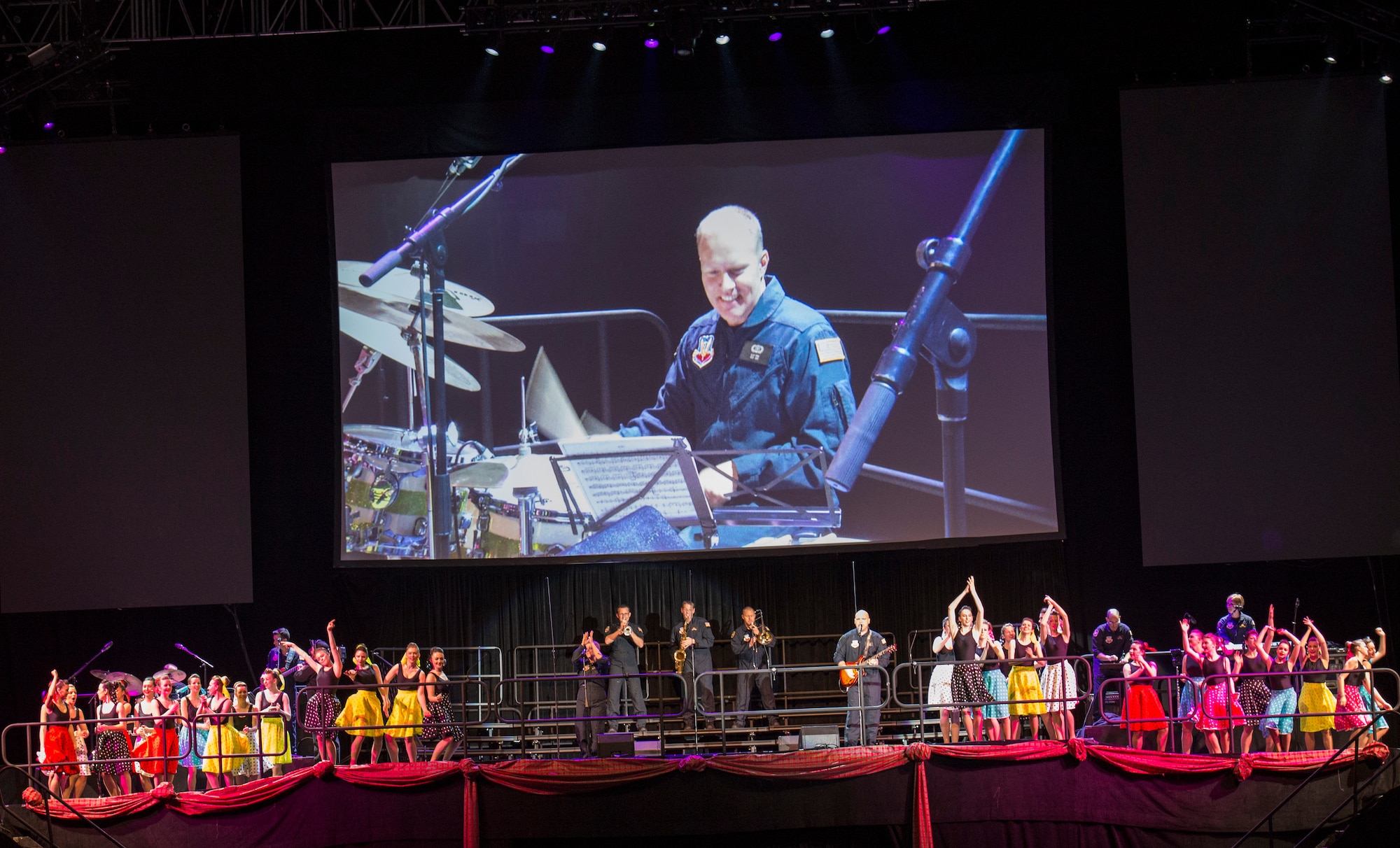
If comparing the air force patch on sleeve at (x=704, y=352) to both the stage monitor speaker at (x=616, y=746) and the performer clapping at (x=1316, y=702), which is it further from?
the performer clapping at (x=1316, y=702)

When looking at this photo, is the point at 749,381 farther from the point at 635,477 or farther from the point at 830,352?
the point at 635,477

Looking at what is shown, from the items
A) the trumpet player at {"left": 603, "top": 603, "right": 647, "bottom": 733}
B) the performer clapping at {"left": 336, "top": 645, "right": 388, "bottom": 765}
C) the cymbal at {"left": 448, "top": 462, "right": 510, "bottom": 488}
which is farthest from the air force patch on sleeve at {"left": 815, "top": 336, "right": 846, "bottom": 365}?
the performer clapping at {"left": 336, "top": 645, "right": 388, "bottom": 765}

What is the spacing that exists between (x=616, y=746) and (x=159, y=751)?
4.02 meters

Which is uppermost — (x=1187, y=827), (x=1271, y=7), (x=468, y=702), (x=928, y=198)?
(x=1271, y=7)

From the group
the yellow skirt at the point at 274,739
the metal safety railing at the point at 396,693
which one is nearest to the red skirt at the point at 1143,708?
the metal safety railing at the point at 396,693

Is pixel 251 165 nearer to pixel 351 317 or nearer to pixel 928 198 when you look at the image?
pixel 351 317

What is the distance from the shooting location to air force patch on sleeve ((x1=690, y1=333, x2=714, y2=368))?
44.8 feet

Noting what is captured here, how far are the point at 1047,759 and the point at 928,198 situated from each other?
19.5ft

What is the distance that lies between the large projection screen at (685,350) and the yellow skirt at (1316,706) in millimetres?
3176

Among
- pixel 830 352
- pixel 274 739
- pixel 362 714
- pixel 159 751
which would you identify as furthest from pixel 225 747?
pixel 830 352

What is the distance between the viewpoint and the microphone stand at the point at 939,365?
1346 cm

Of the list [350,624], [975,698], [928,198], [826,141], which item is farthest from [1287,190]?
[350,624]

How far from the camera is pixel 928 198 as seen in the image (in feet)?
45.1

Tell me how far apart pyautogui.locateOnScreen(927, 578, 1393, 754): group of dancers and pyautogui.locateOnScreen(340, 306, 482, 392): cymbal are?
18.4ft
